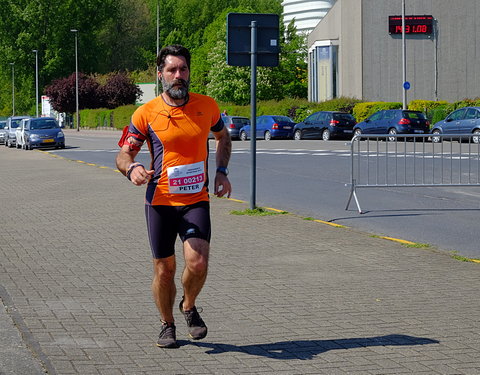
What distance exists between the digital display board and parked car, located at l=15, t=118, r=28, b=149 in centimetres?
2222

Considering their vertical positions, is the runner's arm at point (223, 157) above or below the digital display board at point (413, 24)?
below

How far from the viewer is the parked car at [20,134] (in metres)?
44.4

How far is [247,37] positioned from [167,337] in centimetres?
880

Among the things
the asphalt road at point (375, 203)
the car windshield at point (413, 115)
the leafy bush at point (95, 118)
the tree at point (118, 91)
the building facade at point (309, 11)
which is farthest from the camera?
the building facade at point (309, 11)

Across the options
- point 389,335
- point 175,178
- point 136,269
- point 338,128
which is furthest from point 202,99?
point 338,128

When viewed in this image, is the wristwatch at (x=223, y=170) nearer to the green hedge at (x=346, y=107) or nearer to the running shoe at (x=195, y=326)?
the running shoe at (x=195, y=326)

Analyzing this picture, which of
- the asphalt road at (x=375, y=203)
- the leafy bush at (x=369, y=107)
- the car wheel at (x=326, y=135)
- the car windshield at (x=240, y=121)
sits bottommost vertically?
the asphalt road at (x=375, y=203)

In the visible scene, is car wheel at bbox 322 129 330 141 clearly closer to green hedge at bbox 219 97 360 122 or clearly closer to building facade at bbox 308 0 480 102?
green hedge at bbox 219 97 360 122

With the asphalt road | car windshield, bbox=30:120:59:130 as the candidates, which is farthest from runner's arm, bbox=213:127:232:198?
car windshield, bbox=30:120:59:130

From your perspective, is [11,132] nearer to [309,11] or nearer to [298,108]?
[298,108]

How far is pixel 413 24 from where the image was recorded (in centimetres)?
5553

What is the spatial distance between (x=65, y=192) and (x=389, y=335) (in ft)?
42.1

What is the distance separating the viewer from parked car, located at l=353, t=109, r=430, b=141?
136 feet

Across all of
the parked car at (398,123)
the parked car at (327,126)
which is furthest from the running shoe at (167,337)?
the parked car at (327,126)
